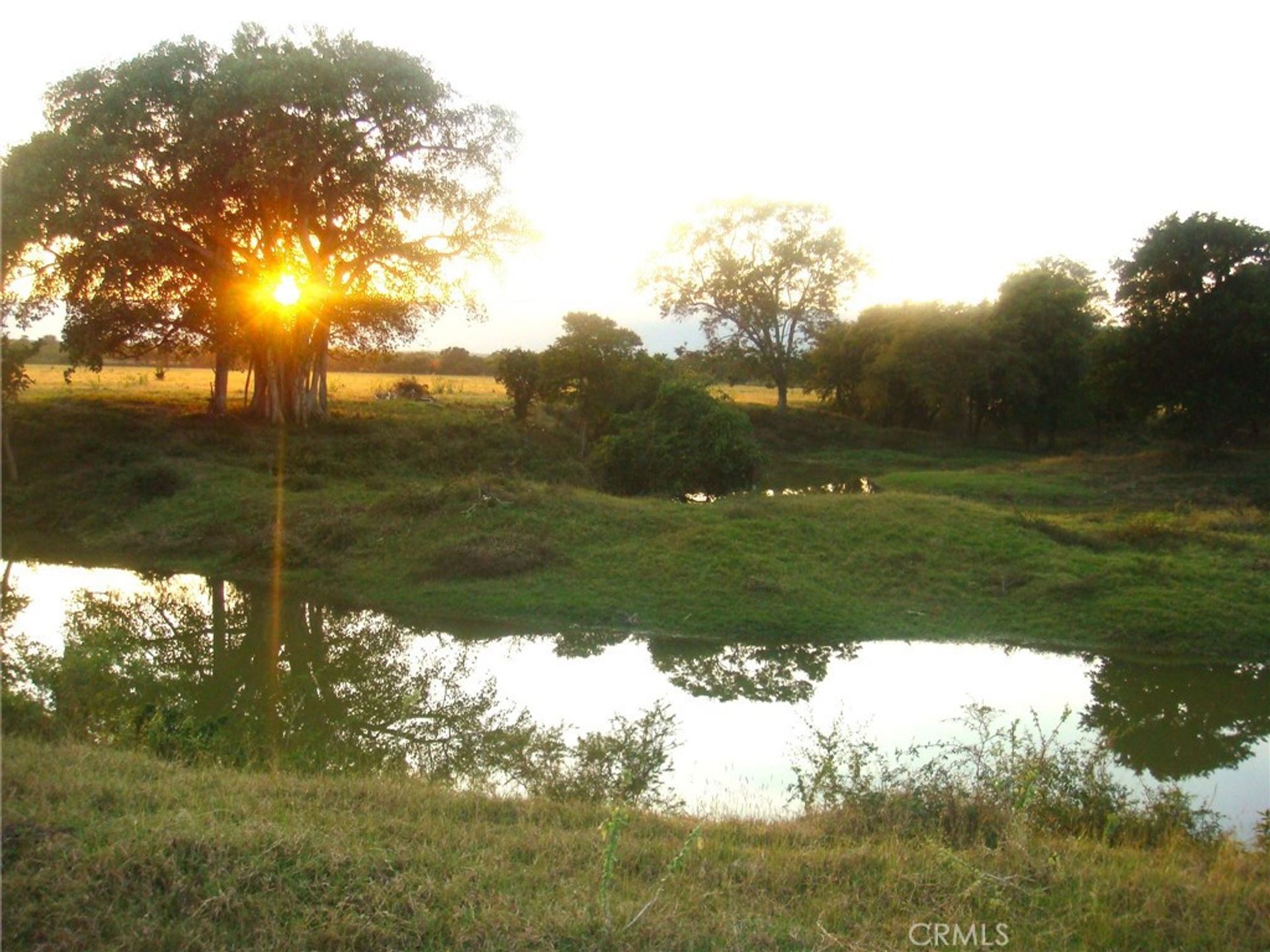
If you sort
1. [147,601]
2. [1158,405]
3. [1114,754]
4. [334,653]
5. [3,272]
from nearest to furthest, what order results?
[1114,754] < [334,653] < [147,601] < [3,272] < [1158,405]

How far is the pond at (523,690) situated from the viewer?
8.80m

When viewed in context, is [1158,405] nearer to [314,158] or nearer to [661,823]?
[314,158]

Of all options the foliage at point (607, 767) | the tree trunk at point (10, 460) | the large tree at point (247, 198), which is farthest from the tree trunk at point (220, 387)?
the foliage at point (607, 767)

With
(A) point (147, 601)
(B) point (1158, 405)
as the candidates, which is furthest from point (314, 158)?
(B) point (1158, 405)

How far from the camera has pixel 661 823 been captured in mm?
6336

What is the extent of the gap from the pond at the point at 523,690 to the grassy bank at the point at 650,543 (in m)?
0.85

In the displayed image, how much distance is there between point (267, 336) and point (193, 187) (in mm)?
4145

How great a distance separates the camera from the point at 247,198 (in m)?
28.3

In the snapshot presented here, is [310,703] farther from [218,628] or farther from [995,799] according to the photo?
[995,799]

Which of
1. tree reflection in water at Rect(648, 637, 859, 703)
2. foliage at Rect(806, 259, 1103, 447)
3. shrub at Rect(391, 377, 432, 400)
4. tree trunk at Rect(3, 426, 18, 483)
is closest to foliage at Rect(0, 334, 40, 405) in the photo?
tree trunk at Rect(3, 426, 18, 483)

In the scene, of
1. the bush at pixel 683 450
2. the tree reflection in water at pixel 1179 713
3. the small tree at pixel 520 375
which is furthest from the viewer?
the small tree at pixel 520 375

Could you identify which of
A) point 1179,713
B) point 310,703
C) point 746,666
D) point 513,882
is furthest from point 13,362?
point 1179,713

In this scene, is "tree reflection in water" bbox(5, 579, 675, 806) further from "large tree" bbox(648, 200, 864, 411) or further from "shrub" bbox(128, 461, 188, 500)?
"large tree" bbox(648, 200, 864, 411)

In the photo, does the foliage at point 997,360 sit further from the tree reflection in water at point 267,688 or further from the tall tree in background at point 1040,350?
the tree reflection in water at point 267,688
